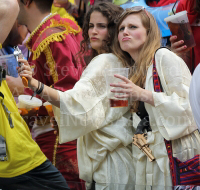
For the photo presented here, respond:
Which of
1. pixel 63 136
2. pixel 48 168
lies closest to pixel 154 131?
pixel 63 136

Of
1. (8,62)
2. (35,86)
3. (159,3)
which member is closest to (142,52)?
(35,86)

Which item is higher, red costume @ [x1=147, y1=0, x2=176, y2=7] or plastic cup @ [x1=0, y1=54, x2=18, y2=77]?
red costume @ [x1=147, y1=0, x2=176, y2=7]

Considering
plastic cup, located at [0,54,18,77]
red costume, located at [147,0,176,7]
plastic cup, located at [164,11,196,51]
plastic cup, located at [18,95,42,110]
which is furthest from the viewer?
red costume, located at [147,0,176,7]

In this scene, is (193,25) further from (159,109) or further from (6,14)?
(6,14)

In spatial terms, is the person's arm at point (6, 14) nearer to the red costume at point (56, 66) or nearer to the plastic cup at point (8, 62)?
the plastic cup at point (8, 62)

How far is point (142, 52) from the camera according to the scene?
2.31 m

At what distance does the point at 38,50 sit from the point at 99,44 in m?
0.62

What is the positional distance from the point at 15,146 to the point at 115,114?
672 mm

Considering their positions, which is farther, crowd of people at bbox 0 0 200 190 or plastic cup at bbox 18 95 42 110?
plastic cup at bbox 18 95 42 110

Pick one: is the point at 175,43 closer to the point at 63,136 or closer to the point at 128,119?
the point at 128,119

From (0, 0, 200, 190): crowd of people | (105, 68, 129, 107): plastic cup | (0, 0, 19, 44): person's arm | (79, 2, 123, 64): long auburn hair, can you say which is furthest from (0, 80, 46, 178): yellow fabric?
(79, 2, 123, 64): long auburn hair

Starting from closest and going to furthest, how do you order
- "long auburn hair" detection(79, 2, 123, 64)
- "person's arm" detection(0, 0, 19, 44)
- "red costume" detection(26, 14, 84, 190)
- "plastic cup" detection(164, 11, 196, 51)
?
1. "person's arm" detection(0, 0, 19, 44)
2. "plastic cup" detection(164, 11, 196, 51)
3. "long auburn hair" detection(79, 2, 123, 64)
4. "red costume" detection(26, 14, 84, 190)

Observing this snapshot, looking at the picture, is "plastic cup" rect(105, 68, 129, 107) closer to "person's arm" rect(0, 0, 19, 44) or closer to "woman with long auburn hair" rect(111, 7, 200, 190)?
"woman with long auburn hair" rect(111, 7, 200, 190)

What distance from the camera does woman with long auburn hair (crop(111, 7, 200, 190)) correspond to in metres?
2.01
